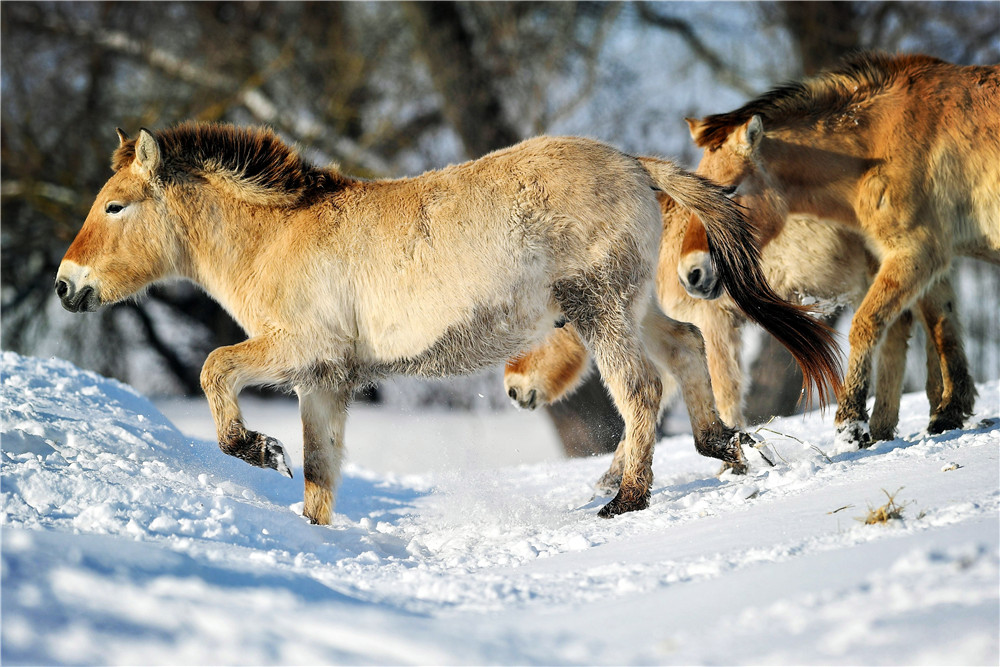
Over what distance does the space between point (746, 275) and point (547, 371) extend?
152 cm

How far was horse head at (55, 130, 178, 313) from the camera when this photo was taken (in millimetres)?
5008

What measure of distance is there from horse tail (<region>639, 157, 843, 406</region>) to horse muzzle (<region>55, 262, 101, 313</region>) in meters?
3.12

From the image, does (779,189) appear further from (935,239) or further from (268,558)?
(268,558)

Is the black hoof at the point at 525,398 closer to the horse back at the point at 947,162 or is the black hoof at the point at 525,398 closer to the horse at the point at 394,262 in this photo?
the horse at the point at 394,262

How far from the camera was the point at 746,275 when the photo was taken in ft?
16.4

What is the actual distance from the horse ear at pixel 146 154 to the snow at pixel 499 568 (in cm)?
149

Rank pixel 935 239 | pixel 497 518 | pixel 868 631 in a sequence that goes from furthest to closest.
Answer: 1. pixel 935 239
2. pixel 497 518
3. pixel 868 631

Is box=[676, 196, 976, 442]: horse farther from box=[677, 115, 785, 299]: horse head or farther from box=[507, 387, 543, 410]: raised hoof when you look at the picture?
box=[507, 387, 543, 410]: raised hoof

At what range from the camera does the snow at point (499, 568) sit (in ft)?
7.91

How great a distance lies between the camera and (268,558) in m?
3.42

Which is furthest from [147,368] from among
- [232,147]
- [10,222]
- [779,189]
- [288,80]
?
[779,189]

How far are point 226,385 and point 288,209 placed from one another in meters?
1.07

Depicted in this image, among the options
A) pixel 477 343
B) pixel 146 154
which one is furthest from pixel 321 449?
pixel 146 154

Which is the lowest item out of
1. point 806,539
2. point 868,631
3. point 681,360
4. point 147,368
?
point 868,631
